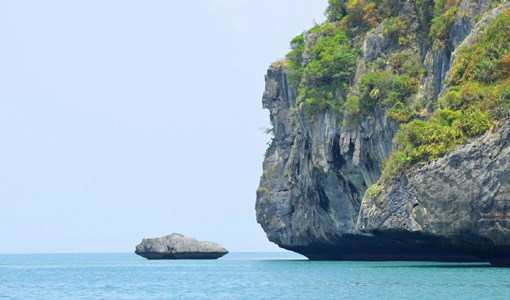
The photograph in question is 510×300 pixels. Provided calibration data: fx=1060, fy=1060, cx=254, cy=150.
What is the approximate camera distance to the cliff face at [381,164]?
1730 inches

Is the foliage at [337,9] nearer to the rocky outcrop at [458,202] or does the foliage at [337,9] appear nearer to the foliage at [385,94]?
the foliage at [385,94]

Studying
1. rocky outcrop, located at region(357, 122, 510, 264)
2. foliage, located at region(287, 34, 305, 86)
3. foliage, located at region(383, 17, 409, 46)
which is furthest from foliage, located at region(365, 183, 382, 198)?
foliage, located at region(287, 34, 305, 86)

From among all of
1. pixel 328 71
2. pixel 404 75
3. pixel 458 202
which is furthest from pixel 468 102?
pixel 328 71

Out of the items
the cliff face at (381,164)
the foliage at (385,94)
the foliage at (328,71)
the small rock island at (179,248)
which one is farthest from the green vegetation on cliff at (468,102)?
the small rock island at (179,248)

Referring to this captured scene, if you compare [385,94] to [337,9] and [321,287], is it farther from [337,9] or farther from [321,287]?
[321,287]

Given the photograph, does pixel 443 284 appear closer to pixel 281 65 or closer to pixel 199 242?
pixel 281 65

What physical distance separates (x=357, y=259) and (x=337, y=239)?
475 centimetres

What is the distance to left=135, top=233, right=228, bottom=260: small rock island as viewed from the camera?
87.3 metres

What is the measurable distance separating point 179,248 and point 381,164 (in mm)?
33990

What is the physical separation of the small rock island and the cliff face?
556 inches

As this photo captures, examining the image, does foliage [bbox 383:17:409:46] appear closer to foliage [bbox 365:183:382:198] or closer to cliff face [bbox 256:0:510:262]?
cliff face [bbox 256:0:510:262]

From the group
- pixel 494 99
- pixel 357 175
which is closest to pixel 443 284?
pixel 494 99

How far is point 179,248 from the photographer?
287 ft

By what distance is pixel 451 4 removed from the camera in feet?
179
